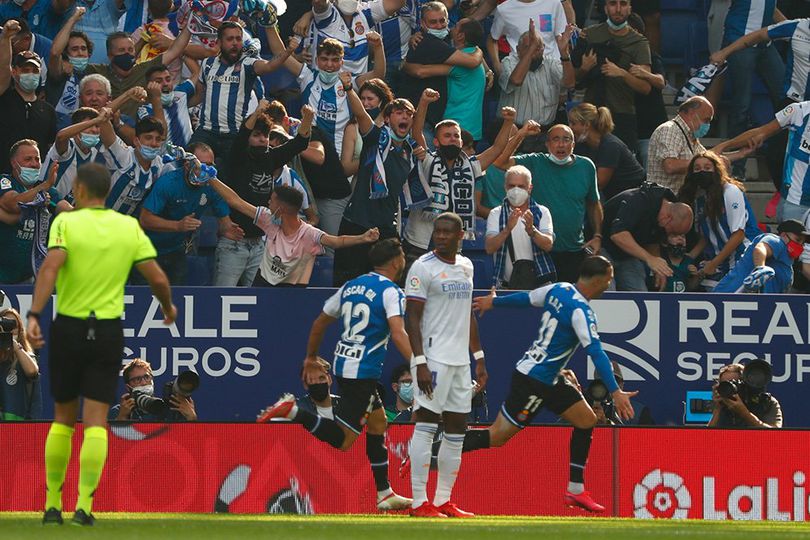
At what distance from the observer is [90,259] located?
27.4ft

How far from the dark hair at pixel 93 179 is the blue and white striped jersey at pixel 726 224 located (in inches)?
293

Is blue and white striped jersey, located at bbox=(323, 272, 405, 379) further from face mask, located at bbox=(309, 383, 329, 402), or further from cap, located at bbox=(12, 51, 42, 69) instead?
cap, located at bbox=(12, 51, 42, 69)

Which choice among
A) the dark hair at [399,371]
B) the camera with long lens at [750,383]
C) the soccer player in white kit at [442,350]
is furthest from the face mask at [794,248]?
the soccer player in white kit at [442,350]

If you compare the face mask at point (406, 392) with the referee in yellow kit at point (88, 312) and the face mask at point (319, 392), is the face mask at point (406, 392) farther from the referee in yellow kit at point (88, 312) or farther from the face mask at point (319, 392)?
the referee in yellow kit at point (88, 312)

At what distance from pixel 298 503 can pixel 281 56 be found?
524 centimetres

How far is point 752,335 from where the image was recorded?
13.9 m

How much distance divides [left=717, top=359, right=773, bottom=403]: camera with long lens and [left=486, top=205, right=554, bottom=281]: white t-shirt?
6.93 feet

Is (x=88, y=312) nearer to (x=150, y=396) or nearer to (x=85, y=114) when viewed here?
(x=150, y=396)

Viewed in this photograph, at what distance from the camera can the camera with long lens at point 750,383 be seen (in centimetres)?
1249

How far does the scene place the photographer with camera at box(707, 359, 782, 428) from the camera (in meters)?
12.6

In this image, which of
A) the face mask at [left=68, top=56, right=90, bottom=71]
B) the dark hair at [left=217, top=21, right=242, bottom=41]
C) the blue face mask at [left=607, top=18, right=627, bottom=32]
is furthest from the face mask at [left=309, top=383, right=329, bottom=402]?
the blue face mask at [left=607, top=18, right=627, bottom=32]

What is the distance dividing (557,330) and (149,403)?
10.9 feet

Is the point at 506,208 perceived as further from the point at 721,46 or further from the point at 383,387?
the point at 721,46

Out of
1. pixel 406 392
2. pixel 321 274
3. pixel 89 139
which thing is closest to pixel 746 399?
pixel 406 392
